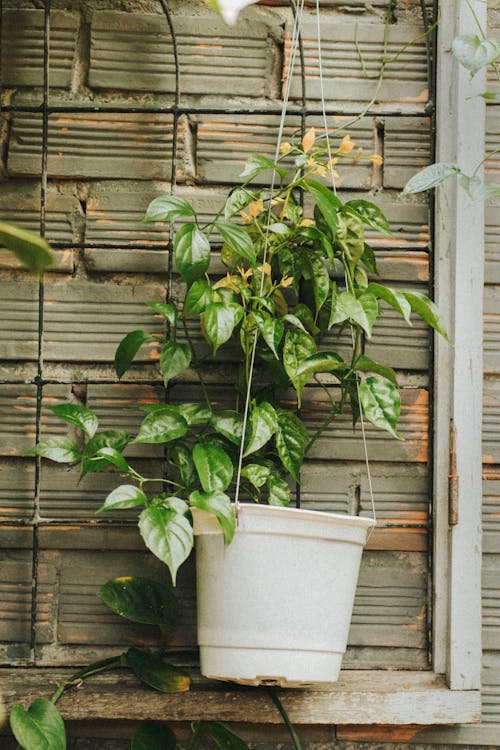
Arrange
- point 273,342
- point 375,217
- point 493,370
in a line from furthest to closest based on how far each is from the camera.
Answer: point 493,370
point 375,217
point 273,342

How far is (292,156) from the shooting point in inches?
65.7

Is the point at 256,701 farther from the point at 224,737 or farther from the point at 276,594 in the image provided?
the point at 276,594

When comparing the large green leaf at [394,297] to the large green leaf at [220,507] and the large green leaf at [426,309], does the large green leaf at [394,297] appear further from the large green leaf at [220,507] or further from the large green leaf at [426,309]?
the large green leaf at [220,507]

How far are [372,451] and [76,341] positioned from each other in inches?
25.1

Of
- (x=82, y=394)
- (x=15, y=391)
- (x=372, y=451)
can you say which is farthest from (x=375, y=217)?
(x=15, y=391)

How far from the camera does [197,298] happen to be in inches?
58.1

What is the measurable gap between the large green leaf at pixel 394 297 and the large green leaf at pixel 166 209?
1.20 ft

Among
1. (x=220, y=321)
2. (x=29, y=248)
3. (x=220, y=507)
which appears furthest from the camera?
(x=220, y=321)

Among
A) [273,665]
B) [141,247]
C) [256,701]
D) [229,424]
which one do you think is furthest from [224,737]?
[141,247]

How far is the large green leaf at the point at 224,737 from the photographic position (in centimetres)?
146

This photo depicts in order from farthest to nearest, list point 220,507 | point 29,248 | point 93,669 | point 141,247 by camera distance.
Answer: point 141,247, point 93,669, point 220,507, point 29,248

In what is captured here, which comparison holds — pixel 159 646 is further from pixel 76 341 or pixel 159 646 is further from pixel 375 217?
pixel 375 217

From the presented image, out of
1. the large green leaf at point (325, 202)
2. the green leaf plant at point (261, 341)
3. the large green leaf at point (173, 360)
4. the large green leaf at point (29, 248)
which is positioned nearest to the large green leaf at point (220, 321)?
the green leaf plant at point (261, 341)

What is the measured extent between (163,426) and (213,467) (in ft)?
0.49
